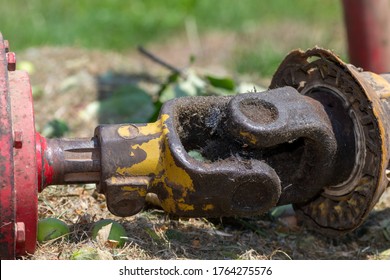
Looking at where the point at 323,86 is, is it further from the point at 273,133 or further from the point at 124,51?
the point at 124,51

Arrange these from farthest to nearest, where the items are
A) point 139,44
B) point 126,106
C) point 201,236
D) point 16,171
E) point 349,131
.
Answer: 1. point 139,44
2. point 126,106
3. point 201,236
4. point 349,131
5. point 16,171

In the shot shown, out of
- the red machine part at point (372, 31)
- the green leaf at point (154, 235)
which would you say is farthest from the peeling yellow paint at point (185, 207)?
the red machine part at point (372, 31)

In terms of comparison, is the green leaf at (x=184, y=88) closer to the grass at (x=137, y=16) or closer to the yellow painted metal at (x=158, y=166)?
the yellow painted metal at (x=158, y=166)

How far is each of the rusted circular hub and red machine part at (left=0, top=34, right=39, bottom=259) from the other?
3.23ft

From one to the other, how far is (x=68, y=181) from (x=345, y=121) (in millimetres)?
917

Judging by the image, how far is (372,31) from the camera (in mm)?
4219

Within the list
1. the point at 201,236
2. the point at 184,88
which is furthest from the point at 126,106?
the point at 201,236

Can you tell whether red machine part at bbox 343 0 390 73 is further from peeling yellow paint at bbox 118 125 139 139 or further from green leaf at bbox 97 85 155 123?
peeling yellow paint at bbox 118 125 139 139

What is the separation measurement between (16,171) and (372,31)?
8.19 ft

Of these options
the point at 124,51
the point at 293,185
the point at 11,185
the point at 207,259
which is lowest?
the point at 124,51

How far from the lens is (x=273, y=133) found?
8.00 feet

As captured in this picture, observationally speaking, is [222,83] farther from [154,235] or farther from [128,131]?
[128,131]
